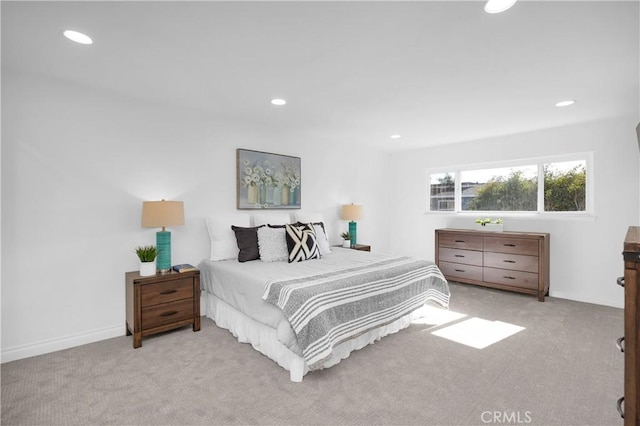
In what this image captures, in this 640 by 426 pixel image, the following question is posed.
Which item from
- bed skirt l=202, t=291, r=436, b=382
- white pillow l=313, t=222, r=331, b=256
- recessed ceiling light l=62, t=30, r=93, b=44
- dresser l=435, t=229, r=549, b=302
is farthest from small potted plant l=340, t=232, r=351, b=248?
recessed ceiling light l=62, t=30, r=93, b=44

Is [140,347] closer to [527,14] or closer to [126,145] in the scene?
[126,145]

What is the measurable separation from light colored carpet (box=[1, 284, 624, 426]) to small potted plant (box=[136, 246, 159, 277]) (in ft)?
2.11

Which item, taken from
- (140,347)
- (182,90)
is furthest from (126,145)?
(140,347)

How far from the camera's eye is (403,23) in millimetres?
1939

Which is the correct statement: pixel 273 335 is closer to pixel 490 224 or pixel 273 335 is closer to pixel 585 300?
pixel 490 224

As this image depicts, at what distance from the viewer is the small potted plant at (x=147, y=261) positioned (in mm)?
2947

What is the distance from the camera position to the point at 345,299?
2549 mm

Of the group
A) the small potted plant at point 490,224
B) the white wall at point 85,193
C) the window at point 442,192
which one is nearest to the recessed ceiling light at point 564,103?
the small potted plant at point 490,224

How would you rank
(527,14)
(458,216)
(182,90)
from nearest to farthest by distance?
1. (527,14)
2. (182,90)
3. (458,216)

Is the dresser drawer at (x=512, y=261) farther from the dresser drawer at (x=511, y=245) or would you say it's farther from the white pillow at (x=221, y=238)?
the white pillow at (x=221, y=238)

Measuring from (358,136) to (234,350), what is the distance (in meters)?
3.47

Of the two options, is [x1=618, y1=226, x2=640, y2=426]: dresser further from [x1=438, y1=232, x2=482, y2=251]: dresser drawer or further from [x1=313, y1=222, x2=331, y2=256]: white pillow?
[x1=438, y1=232, x2=482, y2=251]: dresser drawer

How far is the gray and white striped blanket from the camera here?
2.26 m

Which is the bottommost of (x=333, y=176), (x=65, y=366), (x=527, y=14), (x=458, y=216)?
(x=65, y=366)
